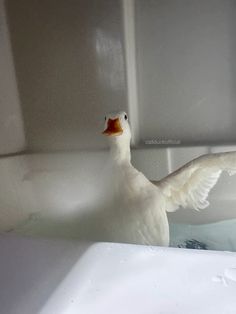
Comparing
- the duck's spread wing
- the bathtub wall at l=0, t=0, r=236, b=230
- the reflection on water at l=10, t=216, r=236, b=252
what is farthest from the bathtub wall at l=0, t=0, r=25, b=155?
the duck's spread wing

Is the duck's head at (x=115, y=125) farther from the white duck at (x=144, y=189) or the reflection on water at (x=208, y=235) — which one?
the reflection on water at (x=208, y=235)

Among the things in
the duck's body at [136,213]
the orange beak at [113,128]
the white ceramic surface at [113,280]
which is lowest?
the duck's body at [136,213]

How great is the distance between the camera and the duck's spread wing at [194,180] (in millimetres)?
651

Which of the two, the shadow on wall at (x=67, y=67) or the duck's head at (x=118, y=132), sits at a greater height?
the shadow on wall at (x=67, y=67)

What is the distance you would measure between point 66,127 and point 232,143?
0.37 m

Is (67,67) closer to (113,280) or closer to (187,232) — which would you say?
(187,232)

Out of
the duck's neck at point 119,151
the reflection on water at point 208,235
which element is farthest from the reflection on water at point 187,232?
the duck's neck at point 119,151

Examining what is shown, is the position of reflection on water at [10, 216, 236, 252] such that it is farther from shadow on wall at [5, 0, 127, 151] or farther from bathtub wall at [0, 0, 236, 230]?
shadow on wall at [5, 0, 127, 151]

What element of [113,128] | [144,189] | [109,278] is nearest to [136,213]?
[144,189]

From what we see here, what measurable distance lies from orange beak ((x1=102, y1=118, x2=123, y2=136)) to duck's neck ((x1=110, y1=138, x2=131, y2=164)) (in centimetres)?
3

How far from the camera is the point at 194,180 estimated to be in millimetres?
704

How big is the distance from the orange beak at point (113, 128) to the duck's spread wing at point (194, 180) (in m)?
0.12

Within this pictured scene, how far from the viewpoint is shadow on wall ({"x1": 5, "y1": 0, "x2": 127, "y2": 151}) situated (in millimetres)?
780

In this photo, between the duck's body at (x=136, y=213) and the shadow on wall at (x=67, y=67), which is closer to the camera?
the duck's body at (x=136, y=213)
